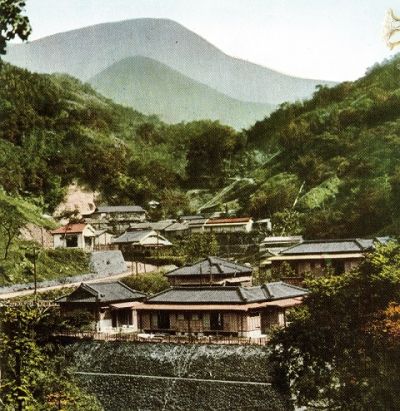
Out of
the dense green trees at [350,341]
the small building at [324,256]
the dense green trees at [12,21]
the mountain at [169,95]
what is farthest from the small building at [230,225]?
the dense green trees at [12,21]

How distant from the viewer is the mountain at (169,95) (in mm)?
51203

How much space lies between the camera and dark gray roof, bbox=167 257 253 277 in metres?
29.3

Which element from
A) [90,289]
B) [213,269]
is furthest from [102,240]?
[90,289]

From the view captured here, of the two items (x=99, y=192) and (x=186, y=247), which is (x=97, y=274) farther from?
(x=99, y=192)

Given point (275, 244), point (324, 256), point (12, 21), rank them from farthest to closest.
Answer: point (275, 244) < point (324, 256) < point (12, 21)

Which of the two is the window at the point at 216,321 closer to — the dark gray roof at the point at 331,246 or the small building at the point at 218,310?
the small building at the point at 218,310

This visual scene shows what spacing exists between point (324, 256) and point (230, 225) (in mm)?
13485

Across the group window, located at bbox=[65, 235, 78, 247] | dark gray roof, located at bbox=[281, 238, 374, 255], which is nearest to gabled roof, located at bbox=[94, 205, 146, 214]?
window, located at bbox=[65, 235, 78, 247]

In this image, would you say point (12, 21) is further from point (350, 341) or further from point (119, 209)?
point (119, 209)

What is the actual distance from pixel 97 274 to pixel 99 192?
761 inches

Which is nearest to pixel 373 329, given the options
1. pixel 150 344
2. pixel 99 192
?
pixel 150 344

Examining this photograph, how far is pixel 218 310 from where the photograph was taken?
22.8 meters

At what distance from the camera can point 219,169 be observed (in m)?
63.2

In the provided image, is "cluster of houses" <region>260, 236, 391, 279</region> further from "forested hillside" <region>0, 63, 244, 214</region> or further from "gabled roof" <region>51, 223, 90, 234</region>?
"forested hillside" <region>0, 63, 244, 214</region>
